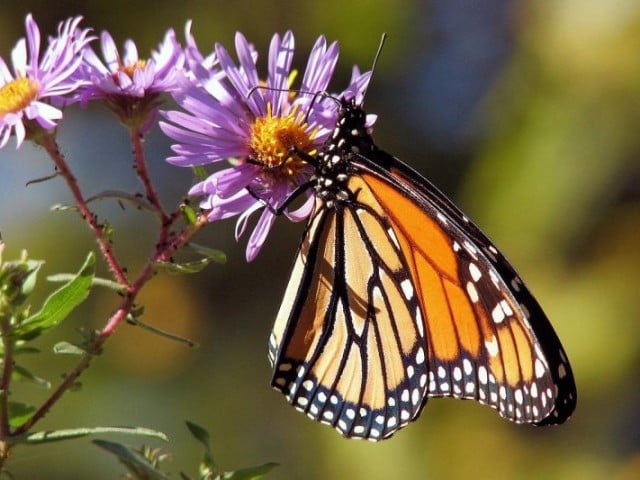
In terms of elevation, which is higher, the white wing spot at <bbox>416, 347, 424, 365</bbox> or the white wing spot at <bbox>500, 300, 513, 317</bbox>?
the white wing spot at <bbox>500, 300, 513, 317</bbox>

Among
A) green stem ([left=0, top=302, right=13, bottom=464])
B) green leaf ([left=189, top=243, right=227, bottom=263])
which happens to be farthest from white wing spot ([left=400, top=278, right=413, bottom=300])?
green stem ([left=0, top=302, right=13, bottom=464])

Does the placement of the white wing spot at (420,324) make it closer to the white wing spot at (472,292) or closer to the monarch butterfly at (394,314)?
the monarch butterfly at (394,314)

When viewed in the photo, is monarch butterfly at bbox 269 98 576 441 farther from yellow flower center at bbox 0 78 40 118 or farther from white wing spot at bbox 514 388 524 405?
yellow flower center at bbox 0 78 40 118

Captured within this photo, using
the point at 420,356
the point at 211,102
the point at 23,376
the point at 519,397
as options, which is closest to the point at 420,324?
the point at 420,356

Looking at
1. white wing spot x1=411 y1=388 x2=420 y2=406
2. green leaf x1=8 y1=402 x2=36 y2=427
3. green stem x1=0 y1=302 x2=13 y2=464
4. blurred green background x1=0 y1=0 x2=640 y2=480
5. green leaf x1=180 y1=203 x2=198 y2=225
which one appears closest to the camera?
green stem x1=0 y1=302 x2=13 y2=464

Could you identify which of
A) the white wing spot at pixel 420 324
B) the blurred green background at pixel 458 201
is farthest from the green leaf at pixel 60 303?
the blurred green background at pixel 458 201

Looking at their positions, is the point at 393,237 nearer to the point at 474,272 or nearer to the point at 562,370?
the point at 474,272
